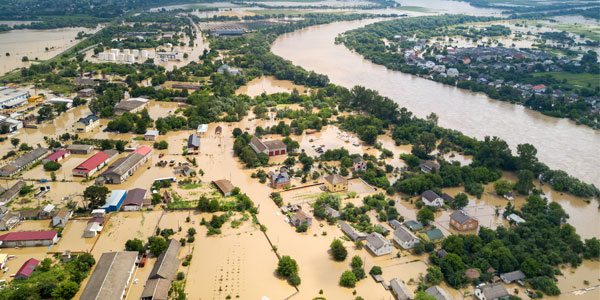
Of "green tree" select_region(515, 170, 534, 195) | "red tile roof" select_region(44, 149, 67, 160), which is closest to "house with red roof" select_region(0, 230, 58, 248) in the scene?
"red tile roof" select_region(44, 149, 67, 160)

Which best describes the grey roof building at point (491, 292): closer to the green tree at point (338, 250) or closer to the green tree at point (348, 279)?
the green tree at point (348, 279)

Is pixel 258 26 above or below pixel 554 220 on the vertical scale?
above

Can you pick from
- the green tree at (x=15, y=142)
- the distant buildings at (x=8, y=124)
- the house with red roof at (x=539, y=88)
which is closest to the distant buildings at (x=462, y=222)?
the green tree at (x=15, y=142)

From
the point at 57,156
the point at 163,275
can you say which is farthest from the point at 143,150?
the point at 163,275

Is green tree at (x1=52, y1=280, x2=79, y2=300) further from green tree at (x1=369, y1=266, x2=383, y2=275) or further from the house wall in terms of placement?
green tree at (x1=369, y1=266, x2=383, y2=275)

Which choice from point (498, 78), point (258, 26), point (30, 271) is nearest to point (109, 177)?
point (30, 271)

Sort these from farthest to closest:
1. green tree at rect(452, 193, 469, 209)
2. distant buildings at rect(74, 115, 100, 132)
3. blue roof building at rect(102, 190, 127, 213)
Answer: distant buildings at rect(74, 115, 100, 132), green tree at rect(452, 193, 469, 209), blue roof building at rect(102, 190, 127, 213)

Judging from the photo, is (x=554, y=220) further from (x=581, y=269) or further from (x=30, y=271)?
(x=30, y=271)
